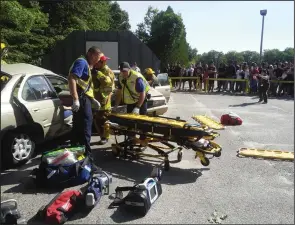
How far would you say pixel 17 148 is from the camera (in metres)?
5.10

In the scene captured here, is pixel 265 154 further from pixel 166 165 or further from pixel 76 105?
pixel 76 105

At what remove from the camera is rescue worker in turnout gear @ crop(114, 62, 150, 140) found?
20.1ft

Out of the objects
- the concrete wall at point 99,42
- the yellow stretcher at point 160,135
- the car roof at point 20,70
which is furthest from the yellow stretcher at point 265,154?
the concrete wall at point 99,42

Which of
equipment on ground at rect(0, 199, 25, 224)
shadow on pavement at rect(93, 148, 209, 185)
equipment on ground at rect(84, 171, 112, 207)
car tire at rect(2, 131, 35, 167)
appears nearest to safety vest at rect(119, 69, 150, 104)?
shadow on pavement at rect(93, 148, 209, 185)

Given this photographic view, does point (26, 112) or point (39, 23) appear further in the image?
point (39, 23)

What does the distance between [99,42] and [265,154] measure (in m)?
14.5

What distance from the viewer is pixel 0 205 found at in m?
3.49

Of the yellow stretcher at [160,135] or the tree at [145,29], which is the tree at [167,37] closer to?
the tree at [145,29]

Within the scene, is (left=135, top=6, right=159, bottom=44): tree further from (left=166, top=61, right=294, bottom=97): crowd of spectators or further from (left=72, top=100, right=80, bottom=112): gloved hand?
(left=72, top=100, right=80, bottom=112): gloved hand

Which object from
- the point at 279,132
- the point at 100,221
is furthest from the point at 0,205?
the point at 279,132

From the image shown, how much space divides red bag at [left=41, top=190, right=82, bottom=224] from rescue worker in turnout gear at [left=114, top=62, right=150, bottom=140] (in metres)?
2.59

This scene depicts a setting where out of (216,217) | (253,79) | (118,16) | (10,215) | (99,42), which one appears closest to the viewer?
(10,215)

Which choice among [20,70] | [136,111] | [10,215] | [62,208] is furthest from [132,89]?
[10,215]

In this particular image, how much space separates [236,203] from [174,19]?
3365 centimetres
